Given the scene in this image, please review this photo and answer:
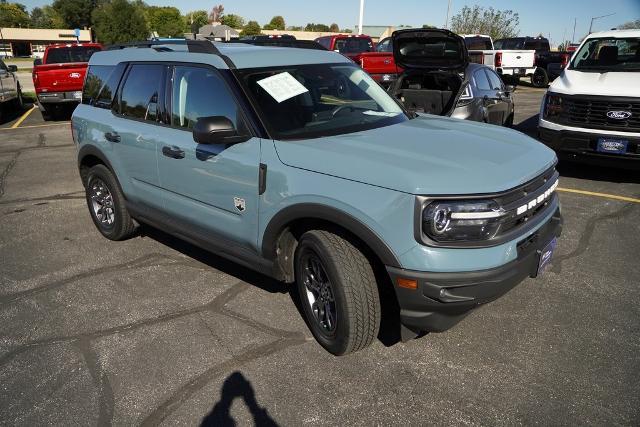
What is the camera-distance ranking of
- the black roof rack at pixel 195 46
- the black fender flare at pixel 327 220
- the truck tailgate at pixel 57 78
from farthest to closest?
the truck tailgate at pixel 57 78
the black roof rack at pixel 195 46
the black fender flare at pixel 327 220

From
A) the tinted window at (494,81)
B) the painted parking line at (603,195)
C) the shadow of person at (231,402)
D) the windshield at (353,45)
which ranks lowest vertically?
the shadow of person at (231,402)

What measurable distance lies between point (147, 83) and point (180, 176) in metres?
0.97

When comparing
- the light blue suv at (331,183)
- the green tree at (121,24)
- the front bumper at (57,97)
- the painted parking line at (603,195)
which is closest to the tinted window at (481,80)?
the painted parking line at (603,195)

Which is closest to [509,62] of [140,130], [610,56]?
[610,56]

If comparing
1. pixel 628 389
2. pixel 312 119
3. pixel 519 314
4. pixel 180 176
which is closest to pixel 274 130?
pixel 312 119

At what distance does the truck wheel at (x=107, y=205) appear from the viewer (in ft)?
15.7

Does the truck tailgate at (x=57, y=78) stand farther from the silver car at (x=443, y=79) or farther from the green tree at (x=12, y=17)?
the green tree at (x=12, y=17)

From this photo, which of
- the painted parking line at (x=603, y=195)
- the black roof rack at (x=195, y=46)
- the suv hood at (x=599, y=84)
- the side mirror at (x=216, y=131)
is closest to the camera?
the side mirror at (x=216, y=131)

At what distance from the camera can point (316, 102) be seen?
3611mm

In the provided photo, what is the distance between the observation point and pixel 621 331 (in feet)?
11.1

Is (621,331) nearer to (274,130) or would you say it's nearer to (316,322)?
(316,322)

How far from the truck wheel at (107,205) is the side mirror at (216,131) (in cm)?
193

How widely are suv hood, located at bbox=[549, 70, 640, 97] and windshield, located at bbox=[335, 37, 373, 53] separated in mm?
10144

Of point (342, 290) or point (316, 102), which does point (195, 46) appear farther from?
point (342, 290)
